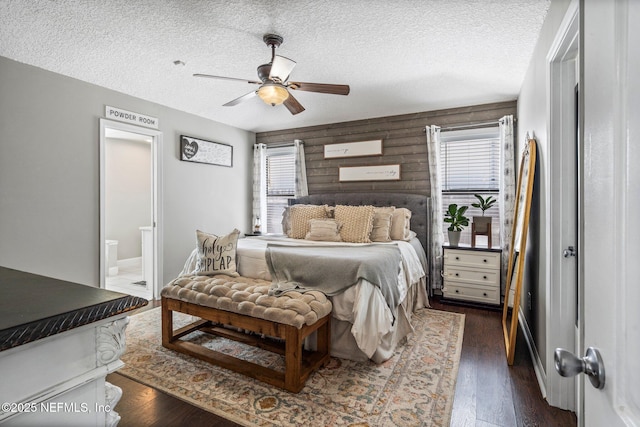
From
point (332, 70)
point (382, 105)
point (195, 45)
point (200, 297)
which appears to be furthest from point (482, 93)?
point (200, 297)

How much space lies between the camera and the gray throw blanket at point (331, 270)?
239 centimetres

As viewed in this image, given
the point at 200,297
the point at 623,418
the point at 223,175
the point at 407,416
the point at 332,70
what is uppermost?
the point at 332,70

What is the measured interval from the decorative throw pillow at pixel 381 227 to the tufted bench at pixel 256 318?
1590 millimetres

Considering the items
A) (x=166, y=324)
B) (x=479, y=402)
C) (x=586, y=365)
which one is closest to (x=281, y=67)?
(x=166, y=324)

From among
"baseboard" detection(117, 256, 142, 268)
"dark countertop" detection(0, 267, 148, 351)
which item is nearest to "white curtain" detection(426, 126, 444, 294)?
"dark countertop" detection(0, 267, 148, 351)

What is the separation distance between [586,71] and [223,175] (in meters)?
5.04

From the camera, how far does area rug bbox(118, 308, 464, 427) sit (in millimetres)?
1826

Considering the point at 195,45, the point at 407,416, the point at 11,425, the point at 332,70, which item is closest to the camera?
the point at 11,425

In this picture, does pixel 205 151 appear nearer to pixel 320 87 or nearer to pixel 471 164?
pixel 320 87

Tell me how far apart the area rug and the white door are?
57.8 inches

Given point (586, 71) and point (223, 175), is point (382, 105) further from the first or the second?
point (586, 71)

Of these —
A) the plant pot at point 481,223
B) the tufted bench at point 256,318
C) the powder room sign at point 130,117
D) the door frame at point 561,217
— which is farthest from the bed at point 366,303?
the powder room sign at point 130,117

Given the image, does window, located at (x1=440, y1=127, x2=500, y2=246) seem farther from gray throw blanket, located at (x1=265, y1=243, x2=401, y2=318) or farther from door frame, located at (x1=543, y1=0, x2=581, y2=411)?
door frame, located at (x1=543, y1=0, x2=581, y2=411)

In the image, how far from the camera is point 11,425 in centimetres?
64
